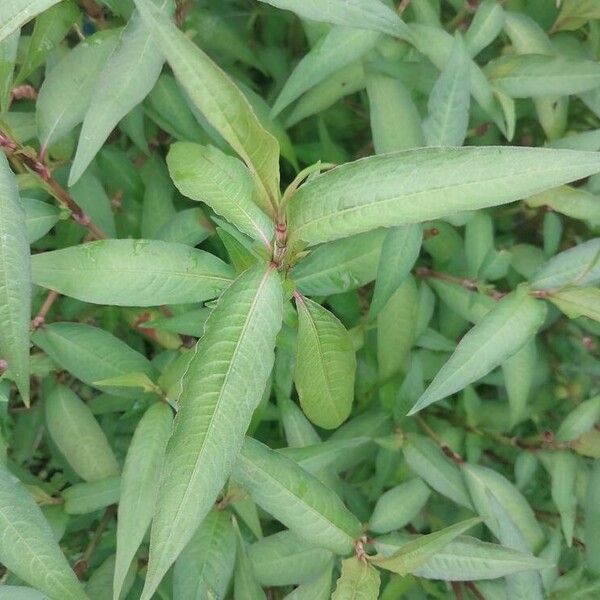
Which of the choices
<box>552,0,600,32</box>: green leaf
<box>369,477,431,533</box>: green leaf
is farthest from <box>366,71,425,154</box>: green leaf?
<box>369,477,431,533</box>: green leaf

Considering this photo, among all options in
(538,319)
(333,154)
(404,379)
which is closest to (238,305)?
(538,319)

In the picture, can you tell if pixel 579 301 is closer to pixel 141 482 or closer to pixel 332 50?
pixel 332 50

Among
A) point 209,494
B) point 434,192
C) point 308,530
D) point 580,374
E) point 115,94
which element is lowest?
point 580,374

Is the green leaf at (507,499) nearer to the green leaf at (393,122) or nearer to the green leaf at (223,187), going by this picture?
the green leaf at (393,122)

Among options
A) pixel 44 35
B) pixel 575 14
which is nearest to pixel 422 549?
pixel 44 35

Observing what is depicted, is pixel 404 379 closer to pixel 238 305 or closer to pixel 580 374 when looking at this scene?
pixel 580 374

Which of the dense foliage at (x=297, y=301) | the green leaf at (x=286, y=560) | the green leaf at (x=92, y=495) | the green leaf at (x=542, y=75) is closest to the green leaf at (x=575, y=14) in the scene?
the dense foliage at (x=297, y=301)
